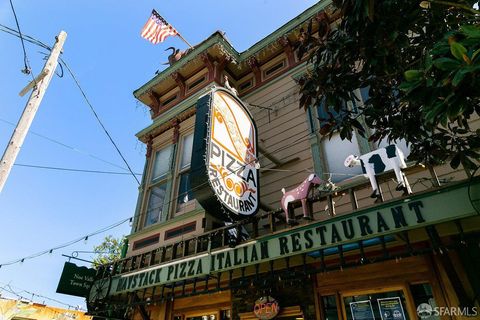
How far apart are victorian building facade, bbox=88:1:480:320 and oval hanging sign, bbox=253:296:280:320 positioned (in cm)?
2

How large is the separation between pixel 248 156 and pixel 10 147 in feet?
15.9

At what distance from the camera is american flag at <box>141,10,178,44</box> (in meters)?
11.8

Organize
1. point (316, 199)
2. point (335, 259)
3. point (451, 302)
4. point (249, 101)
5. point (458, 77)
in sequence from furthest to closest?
point (249, 101) → point (335, 259) → point (316, 199) → point (451, 302) → point (458, 77)

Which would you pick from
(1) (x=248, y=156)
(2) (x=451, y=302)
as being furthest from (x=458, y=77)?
(1) (x=248, y=156)

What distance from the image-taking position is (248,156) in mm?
7348

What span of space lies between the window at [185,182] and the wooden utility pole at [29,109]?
150 inches

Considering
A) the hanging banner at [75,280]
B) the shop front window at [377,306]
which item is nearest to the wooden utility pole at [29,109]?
the hanging banner at [75,280]

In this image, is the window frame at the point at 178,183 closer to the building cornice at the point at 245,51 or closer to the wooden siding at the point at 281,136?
the wooden siding at the point at 281,136

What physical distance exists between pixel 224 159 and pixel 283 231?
86.0 inches

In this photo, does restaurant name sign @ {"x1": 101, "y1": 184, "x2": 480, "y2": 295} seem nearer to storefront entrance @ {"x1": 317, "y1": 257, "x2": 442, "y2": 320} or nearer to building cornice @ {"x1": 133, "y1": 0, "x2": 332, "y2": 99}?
storefront entrance @ {"x1": 317, "y1": 257, "x2": 442, "y2": 320}

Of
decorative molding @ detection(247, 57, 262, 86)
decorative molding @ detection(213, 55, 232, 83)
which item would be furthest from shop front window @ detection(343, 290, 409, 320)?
decorative molding @ detection(213, 55, 232, 83)

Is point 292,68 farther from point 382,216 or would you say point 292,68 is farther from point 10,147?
point 10,147

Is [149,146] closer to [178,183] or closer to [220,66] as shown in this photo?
[178,183]
